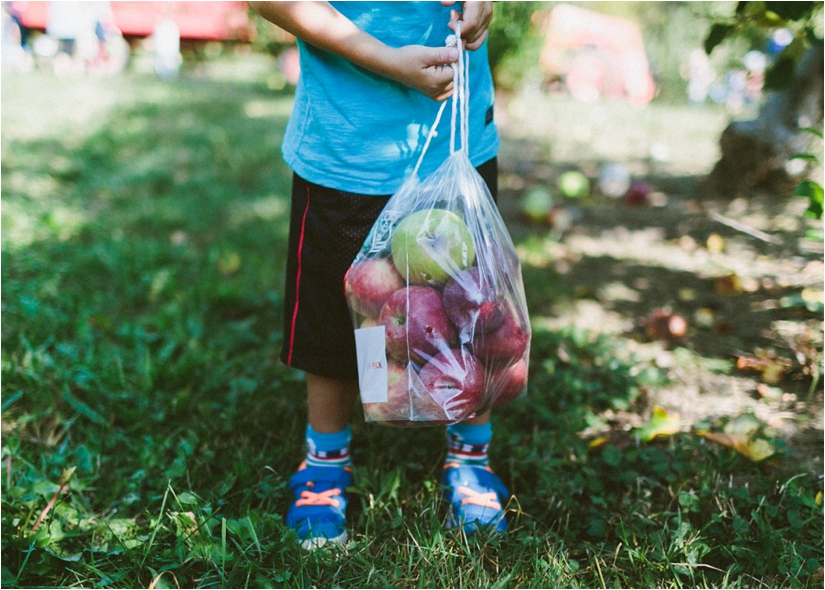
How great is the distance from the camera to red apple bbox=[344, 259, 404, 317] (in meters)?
1.28

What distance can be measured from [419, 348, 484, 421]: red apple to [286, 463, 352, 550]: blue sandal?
1.35 ft

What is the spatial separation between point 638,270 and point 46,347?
7.87 feet

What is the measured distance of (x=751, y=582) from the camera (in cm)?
128

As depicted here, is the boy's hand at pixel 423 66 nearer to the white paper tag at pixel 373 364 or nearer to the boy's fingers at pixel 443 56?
the boy's fingers at pixel 443 56

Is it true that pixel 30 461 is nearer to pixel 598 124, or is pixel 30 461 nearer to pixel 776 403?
pixel 776 403

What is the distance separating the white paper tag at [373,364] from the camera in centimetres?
126

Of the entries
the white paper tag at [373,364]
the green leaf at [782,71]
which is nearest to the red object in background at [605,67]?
the green leaf at [782,71]

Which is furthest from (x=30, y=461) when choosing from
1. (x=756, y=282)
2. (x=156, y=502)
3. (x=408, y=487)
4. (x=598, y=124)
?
(x=598, y=124)

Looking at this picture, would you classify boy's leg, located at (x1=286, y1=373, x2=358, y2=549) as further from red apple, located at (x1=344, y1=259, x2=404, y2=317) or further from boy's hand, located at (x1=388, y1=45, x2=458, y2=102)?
boy's hand, located at (x1=388, y1=45, x2=458, y2=102)

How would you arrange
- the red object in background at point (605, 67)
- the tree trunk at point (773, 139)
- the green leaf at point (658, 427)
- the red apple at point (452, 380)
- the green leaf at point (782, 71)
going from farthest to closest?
the red object in background at point (605, 67)
the tree trunk at point (773, 139)
the green leaf at point (782, 71)
the green leaf at point (658, 427)
the red apple at point (452, 380)

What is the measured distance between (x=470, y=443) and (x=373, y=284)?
514 millimetres

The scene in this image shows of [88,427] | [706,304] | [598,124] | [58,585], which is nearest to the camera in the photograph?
[58,585]

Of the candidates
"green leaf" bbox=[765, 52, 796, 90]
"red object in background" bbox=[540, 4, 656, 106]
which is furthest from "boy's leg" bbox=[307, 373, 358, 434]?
"red object in background" bbox=[540, 4, 656, 106]

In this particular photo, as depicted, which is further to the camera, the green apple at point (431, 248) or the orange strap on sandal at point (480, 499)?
the orange strap on sandal at point (480, 499)
